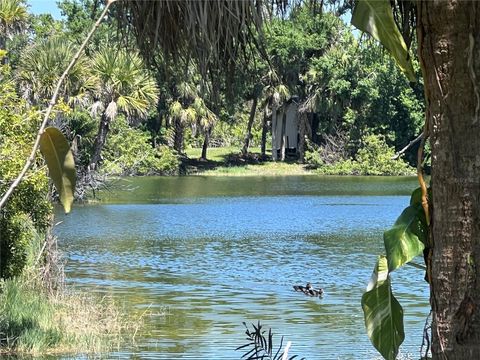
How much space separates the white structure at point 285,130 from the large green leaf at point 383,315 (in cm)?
5340

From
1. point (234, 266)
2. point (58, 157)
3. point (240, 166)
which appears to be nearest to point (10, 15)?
point (234, 266)

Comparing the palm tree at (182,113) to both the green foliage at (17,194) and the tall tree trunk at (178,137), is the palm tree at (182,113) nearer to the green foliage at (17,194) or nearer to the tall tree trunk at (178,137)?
the tall tree trunk at (178,137)

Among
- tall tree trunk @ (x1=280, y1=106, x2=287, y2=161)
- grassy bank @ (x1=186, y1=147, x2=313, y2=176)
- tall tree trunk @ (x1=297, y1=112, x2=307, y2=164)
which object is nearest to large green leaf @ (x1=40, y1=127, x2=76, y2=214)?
grassy bank @ (x1=186, y1=147, x2=313, y2=176)

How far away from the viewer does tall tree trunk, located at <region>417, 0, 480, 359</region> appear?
120 inches

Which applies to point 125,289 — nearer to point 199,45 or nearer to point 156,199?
point 199,45

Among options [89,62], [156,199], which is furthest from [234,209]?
[89,62]

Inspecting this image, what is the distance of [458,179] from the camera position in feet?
10.1

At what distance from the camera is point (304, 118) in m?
57.8

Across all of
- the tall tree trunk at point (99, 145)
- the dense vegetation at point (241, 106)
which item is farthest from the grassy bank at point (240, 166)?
the tall tree trunk at point (99, 145)

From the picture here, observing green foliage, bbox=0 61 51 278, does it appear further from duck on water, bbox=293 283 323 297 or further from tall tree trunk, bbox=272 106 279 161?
tall tree trunk, bbox=272 106 279 161

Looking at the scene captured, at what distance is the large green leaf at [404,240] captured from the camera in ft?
10.9

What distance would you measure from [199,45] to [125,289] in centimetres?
1319

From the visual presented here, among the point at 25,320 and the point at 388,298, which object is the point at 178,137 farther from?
the point at 388,298

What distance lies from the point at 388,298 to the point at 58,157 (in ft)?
6.11
